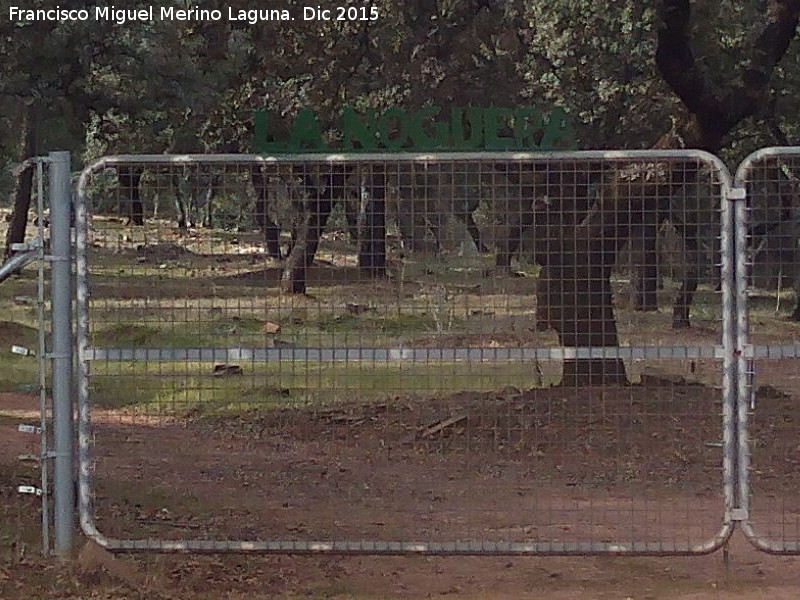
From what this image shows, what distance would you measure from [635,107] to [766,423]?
8687mm

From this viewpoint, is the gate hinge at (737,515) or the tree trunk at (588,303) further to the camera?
the tree trunk at (588,303)

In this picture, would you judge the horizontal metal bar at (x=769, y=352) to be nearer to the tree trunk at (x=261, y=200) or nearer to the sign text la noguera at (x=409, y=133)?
the sign text la noguera at (x=409, y=133)

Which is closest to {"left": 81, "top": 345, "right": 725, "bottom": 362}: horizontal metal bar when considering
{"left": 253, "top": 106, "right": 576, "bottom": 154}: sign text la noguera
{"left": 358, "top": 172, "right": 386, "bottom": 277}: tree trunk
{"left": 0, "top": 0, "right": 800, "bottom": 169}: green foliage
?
{"left": 253, "top": 106, "right": 576, "bottom": 154}: sign text la noguera

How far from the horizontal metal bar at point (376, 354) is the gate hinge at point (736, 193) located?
0.68 metres

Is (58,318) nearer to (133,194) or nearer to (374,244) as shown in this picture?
(133,194)

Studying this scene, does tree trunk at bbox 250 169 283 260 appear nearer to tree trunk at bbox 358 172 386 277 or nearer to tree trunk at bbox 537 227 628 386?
tree trunk at bbox 358 172 386 277

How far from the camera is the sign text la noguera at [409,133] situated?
6836 mm

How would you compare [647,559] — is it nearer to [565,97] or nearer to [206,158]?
[206,158]

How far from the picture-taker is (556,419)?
11922 millimetres

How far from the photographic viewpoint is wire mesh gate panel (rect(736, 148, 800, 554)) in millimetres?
5859

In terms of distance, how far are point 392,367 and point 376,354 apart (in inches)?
298

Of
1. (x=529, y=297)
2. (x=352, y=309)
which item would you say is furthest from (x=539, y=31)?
(x=352, y=309)

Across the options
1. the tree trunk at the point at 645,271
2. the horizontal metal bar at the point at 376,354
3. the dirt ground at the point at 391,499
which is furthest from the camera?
the tree trunk at the point at 645,271

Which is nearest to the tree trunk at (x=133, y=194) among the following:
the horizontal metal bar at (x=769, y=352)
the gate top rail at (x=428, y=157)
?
the gate top rail at (x=428, y=157)
